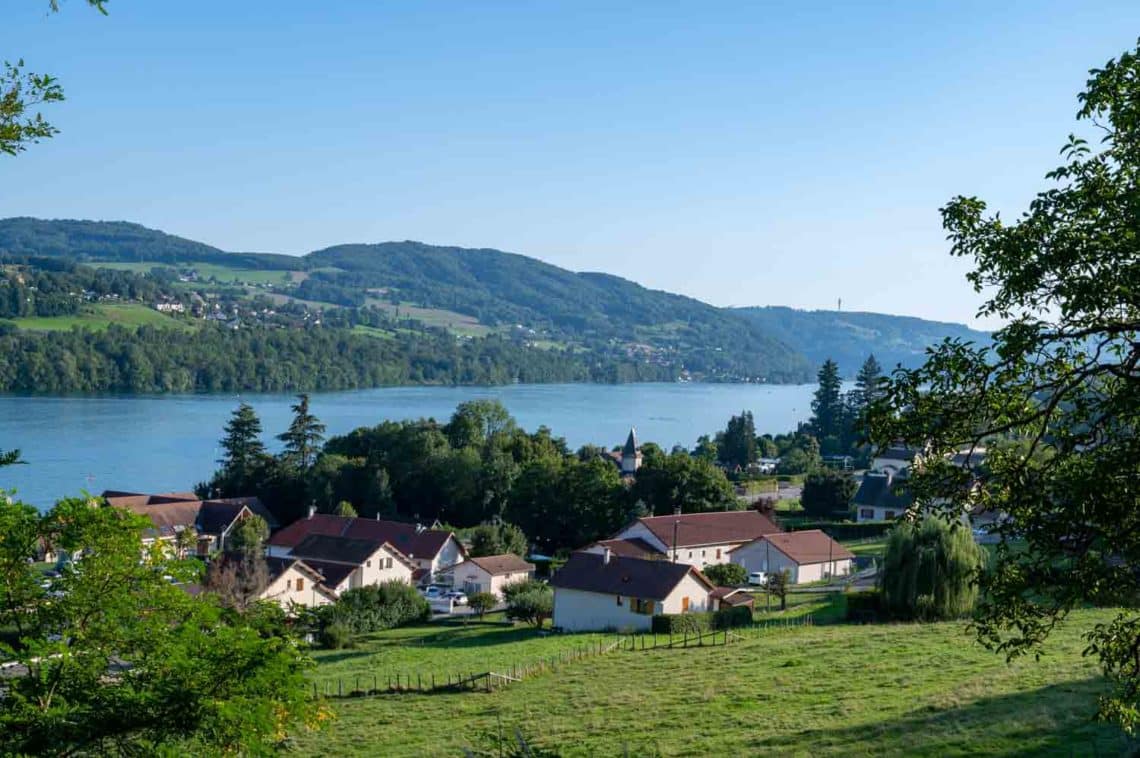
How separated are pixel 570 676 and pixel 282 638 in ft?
55.2

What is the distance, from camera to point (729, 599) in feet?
126

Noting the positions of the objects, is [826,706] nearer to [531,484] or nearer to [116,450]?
[531,484]

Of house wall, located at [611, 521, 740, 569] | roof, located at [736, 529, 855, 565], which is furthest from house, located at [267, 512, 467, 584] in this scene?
roof, located at [736, 529, 855, 565]

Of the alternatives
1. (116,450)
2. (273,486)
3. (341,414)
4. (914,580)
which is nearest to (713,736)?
(914,580)

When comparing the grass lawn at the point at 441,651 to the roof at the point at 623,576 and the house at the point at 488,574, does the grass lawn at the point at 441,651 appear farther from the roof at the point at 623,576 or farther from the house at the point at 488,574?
the house at the point at 488,574

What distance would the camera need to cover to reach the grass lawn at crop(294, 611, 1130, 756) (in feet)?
51.7

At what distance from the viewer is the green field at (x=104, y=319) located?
154000 mm

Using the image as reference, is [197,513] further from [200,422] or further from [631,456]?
[200,422]

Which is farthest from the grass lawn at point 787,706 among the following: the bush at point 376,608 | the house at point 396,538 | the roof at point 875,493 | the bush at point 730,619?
the roof at point 875,493

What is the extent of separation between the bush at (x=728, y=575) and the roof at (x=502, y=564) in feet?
26.5

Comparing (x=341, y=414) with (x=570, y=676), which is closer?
(x=570, y=676)

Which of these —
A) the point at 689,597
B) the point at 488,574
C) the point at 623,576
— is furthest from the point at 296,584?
the point at 689,597

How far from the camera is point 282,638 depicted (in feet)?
32.8

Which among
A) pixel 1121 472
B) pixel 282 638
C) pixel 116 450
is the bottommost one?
pixel 116 450
